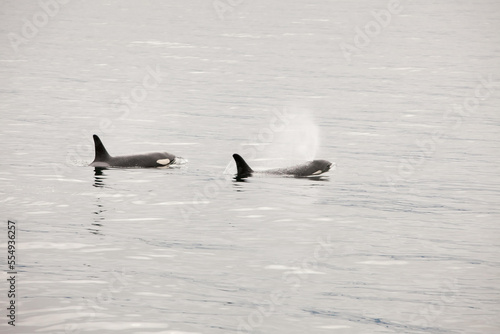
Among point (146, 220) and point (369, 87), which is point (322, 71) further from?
point (146, 220)

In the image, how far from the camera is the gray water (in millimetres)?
15500

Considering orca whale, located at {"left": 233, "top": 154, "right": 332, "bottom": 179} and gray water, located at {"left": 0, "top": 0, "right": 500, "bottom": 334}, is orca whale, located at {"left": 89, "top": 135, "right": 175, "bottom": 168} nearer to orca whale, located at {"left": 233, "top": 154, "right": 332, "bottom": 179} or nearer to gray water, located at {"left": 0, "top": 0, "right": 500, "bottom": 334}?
gray water, located at {"left": 0, "top": 0, "right": 500, "bottom": 334}

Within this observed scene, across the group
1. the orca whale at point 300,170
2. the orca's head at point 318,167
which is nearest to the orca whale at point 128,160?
the orca whale at point 300,170

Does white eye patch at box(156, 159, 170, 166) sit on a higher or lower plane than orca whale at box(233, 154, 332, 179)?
higher

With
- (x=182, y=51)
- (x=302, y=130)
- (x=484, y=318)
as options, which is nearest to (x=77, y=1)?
(x=182, y=51)

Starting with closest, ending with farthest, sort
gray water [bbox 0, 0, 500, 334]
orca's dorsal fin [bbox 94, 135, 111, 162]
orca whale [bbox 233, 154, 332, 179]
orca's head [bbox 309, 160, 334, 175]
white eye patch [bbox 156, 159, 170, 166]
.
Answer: gray water [bbox 0, 0, 500, 334], orca whale [bbox 233, 154, 332, 179], orca's head [bbox 309, 160, 334, 175], orca's dorsal fin [bbox 94, 135, 111, 162], white eye patch [bbox 156, 159, 170, 166]

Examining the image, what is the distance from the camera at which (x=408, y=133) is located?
3753 centimetres

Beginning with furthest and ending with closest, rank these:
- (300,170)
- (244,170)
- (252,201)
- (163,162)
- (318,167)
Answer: (163,162) → (318,167) → (300,170) → (244,170) → (252,201)

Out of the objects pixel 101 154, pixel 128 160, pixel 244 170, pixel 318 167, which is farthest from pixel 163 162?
pixel 318 167

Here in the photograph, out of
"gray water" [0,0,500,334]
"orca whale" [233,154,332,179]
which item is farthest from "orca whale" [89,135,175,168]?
"orca whale" [233,154,332,179]

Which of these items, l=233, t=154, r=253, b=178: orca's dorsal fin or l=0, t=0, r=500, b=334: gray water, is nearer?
l=0, t=0, r=500, b=334: gray water

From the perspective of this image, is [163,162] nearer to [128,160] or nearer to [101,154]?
[128,160]

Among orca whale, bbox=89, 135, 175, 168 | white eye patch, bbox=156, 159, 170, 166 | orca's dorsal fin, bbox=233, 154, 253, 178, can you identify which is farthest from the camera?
white eye patch, bbox=156, 159, 170, 166

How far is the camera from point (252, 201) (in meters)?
23.6
